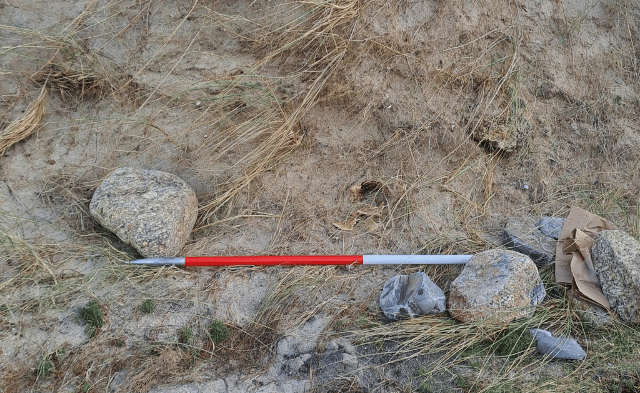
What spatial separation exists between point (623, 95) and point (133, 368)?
371cm

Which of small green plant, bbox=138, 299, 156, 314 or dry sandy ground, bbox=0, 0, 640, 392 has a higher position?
dry sandy ground, bbox=0, 0, 640, 392

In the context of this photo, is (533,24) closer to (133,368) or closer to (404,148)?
(404,148)

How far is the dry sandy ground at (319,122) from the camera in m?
3.64

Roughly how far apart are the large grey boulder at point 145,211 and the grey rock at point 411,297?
1.19 meters

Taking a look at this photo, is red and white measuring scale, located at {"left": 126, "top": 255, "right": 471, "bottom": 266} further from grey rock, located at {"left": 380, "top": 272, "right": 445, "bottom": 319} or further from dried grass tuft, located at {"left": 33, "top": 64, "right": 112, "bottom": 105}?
dried grass tuft, located at {"left": 33, "top": 64, "right": 112, "bottom": 105}

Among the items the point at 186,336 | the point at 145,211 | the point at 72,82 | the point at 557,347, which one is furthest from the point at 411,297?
the point at 72,82

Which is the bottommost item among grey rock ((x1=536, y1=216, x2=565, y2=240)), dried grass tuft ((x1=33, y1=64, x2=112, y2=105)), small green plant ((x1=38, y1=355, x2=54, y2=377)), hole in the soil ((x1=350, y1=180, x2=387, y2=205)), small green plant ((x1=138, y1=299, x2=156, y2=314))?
small green plant ((x1=38, y1=355, x2=54, y2=377))

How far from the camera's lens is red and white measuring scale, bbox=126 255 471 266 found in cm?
336

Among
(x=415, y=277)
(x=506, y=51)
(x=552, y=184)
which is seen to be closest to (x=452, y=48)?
(x=506, y=51)

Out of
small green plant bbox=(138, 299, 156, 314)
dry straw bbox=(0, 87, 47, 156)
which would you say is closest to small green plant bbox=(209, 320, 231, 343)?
small green plant bbox=(138, 299, 156, 314)

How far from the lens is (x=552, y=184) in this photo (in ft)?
13.2

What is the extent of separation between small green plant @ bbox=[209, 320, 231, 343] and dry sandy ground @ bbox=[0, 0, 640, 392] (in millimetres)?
357

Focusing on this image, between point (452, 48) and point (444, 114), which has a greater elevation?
point (452, 48)

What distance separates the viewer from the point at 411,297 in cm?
305
